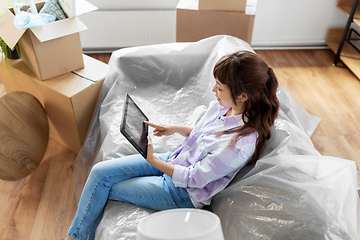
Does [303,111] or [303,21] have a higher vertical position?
[303,21]

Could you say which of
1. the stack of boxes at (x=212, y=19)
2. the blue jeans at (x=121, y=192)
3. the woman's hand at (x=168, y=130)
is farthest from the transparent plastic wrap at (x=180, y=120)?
the stack of boxes at (x=212, y=19)

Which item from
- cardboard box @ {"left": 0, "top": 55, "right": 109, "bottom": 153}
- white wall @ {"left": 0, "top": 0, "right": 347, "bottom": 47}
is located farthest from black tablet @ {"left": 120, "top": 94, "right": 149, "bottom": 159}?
white wall @ {"left": 0, "top": 0, "right": 347, "bottom": 47}

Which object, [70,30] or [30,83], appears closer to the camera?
[70,30]

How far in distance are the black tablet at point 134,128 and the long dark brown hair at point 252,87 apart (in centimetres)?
29

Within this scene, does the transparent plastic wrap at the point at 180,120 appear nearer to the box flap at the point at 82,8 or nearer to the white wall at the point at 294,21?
the box flap at the point at 82,8

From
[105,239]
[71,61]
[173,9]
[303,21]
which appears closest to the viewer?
[105,239]

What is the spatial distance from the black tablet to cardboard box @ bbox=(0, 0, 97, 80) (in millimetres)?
632

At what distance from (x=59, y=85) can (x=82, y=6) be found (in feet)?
1.42

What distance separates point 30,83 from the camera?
1.70m

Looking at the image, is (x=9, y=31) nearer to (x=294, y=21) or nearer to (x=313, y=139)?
(x=313, y=139)

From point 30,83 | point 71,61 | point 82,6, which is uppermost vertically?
point 82,6

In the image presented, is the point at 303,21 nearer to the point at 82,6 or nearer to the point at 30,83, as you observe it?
the point at 82,6

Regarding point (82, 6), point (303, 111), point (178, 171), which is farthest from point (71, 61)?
point (303, 111)

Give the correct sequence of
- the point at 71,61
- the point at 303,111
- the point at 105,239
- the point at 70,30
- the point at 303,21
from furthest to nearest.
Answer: the point at 303,21
the point at 303,111
the point at 71,61
the point at 70,30
the point at 105,239
